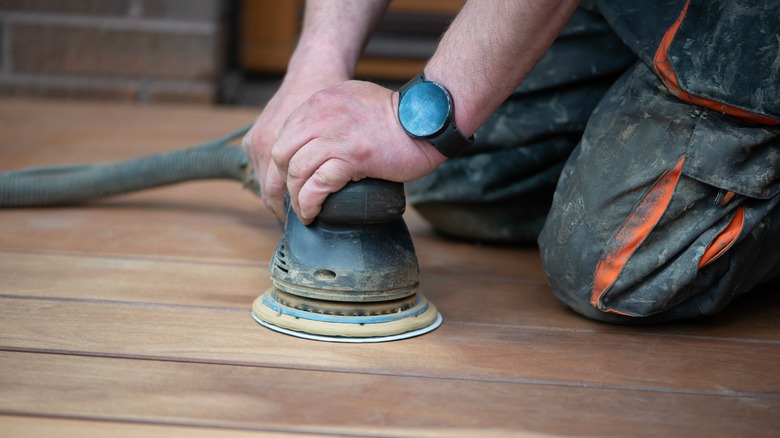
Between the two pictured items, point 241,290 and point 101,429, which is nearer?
point 101,429

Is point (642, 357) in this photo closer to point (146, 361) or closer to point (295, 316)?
point (295, 316)

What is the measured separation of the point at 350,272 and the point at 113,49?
7.11 feet

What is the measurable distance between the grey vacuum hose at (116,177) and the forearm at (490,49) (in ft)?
2.42

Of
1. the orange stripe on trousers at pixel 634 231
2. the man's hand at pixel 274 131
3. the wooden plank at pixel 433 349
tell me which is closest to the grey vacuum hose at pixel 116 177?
the man's hand at pixel 274 131

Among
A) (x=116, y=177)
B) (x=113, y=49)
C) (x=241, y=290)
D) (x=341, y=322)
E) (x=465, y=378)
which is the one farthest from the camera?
(x=113, y=49)

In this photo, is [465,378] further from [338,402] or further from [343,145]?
[343,145]

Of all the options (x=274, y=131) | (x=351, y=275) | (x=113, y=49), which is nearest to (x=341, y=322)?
(x=351, y=275)

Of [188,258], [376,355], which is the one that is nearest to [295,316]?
[376,355]

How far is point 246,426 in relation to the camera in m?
0.93

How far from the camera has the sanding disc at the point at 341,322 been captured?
3.86 feet

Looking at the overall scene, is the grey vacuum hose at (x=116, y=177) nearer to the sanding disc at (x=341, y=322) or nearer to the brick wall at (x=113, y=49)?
the sanding disc at (x=341, y=322)

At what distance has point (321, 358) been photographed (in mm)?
1114

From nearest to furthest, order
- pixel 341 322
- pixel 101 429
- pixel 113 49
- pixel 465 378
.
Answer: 1. pixel 101 429
2. pixel 465 378
3. pixel 341 322
4. pixel 113 49

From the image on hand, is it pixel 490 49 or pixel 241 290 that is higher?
pixel 490 49
